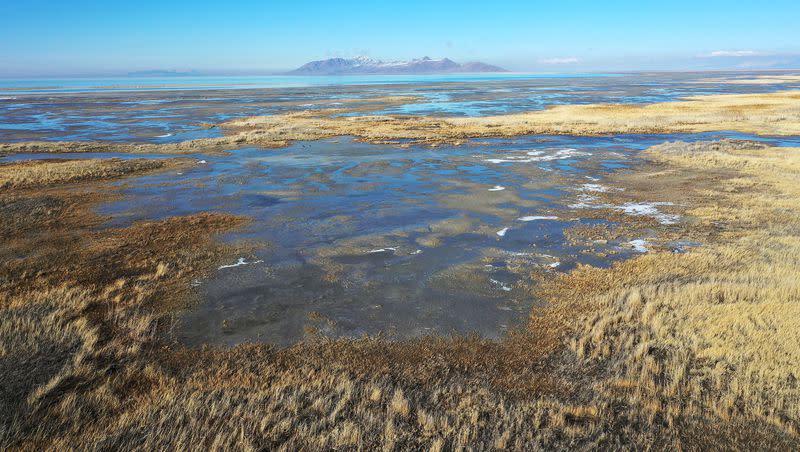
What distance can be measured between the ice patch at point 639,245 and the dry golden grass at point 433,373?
955mm

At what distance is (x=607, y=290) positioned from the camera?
33.5 ft

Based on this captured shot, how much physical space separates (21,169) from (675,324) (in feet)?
94.3

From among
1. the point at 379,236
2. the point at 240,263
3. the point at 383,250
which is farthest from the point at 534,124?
the point at 240,263

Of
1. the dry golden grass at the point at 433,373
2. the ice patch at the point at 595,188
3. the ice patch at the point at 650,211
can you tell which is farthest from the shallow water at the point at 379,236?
the dry golden grass at the point at 433,373

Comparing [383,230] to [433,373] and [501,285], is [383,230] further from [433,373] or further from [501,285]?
[433,373]

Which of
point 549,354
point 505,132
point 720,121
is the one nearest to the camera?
point 549,354

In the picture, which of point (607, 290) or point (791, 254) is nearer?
point (607, 290)

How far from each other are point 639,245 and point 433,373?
859 cm

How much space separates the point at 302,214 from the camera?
16500 mm

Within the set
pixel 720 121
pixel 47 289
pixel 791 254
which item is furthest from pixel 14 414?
pixel 720 121

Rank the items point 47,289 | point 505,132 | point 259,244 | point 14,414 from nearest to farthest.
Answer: point 14,414
point 47,289
point 259,244
point 505,132

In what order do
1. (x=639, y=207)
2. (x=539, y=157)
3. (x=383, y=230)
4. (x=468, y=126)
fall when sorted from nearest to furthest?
(x=383, y=230), (x=639, y=207), (x=539, y=157), (x=468, y=126)

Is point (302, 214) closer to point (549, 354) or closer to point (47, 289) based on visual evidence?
point (47, 289)

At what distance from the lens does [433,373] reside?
7363mm
